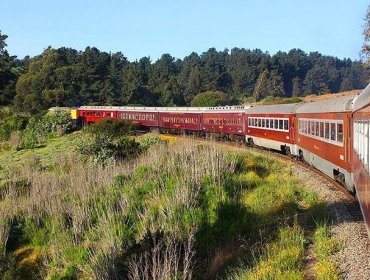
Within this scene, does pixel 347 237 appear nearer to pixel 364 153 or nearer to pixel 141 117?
pixel 364 153

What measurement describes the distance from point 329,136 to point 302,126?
19.5 feet

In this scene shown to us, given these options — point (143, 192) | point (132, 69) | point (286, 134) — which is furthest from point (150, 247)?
point (132, 69)

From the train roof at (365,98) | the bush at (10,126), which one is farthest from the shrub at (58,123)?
the train roof at (365,98)

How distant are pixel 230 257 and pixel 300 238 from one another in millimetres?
1631

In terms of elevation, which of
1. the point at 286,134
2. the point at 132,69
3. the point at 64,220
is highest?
the point at 132,69

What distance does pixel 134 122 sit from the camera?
47.3 meters

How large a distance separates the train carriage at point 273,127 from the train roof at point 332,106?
296 cm

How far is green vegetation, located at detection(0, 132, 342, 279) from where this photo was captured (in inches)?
389

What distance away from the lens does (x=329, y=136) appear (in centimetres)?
1555

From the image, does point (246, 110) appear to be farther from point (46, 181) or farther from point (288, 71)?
point (288, 71)

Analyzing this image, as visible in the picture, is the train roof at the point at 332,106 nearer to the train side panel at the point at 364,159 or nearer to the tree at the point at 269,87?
the train side panel at the point at 364,159

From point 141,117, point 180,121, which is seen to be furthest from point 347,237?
point 141,117

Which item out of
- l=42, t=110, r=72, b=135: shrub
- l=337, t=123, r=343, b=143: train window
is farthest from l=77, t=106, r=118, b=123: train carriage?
l=337, t=123, r=343, b=143: train window

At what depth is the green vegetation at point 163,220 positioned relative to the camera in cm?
988
